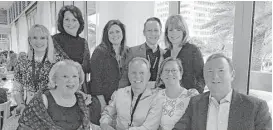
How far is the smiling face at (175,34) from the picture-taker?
199 centimetres

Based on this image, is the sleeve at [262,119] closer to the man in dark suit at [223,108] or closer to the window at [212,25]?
the man in dark suit at [223,108]

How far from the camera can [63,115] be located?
1675mm

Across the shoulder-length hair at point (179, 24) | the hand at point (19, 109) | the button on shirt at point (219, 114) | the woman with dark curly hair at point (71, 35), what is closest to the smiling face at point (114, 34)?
the woman with dark curly hair at point (71, 35)

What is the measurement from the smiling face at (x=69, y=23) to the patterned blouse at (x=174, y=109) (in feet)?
4.08

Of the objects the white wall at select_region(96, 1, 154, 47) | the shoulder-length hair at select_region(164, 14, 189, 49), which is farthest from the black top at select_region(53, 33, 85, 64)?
the white wall at select_region(96, 1, 154, 47)

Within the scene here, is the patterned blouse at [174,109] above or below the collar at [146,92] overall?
below

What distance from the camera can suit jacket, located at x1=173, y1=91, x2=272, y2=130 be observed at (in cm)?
136

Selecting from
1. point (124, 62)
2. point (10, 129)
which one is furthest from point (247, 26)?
point (10, 129)

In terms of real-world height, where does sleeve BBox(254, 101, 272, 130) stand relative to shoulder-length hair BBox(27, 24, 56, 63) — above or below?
below

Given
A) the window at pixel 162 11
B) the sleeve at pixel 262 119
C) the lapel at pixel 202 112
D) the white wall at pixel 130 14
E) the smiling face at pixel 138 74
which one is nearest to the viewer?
the sleeve at pixel 262 119

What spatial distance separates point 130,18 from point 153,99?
2.00 meters

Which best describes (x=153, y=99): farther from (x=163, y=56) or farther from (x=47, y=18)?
(x=47, y=18)

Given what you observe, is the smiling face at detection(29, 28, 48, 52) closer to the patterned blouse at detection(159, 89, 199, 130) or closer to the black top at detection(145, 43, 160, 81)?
the black top at detection(145, 43, 160, 81)

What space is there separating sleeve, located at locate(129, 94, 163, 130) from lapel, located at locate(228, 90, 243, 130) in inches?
22.1
